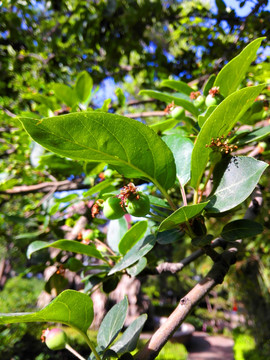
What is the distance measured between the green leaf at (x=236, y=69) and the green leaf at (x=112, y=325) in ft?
1.97

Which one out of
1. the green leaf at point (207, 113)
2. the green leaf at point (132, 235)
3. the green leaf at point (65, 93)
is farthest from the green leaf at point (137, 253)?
the green leaf at point (65, 93)

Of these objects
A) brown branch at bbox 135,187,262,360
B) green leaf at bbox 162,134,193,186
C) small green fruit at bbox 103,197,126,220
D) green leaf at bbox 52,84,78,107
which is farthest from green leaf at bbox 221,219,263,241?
green leaf at bbox 52,84,78,107

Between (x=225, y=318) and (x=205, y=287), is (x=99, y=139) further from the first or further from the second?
(x=225, y=318)

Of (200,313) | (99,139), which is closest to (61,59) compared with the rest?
(99,139)

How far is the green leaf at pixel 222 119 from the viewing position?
1.59ft

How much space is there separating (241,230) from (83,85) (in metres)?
1.02

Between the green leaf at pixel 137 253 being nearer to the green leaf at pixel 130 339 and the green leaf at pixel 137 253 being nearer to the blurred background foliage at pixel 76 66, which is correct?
the green leaf at pixel 130 339

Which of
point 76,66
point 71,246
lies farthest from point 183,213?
point 76,66

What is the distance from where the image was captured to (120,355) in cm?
59

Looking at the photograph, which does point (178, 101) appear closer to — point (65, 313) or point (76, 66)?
point (65, 313)

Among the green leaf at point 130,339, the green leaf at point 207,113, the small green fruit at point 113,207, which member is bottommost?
the green leaf at point 130,339

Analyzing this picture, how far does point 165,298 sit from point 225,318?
3.25 metres

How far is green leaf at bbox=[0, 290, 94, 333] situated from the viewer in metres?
0.41

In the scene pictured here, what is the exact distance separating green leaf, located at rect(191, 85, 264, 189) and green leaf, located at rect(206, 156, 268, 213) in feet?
0.18
